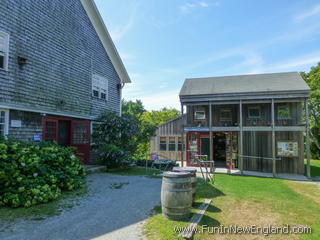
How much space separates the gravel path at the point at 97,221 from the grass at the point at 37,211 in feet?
0.53

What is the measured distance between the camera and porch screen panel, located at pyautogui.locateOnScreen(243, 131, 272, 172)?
43.1 ft

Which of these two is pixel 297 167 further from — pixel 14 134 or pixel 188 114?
pixel 14 134

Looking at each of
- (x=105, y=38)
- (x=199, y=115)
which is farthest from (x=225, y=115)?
(x=105, y=38)

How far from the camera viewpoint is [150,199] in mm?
5426

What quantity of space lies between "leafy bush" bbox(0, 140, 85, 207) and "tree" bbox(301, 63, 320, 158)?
23.3 m

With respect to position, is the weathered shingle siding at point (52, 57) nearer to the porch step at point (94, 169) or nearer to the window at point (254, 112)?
the porch step at point (94, 169)

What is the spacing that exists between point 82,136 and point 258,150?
1080 cm

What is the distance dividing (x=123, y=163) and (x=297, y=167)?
1061 cm

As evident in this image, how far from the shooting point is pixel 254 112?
545 inches

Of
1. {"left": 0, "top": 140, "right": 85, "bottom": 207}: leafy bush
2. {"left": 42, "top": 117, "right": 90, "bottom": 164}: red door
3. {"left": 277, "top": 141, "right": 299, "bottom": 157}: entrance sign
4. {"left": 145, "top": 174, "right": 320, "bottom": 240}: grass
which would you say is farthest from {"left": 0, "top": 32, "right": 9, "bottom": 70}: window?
{"left": 277, "top": 141, "right": 299, "bottom": 157}: entrance sign

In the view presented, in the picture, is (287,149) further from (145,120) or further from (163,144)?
(145,120)

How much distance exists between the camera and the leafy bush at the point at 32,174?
15.5 feet

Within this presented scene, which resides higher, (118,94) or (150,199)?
(118,94)

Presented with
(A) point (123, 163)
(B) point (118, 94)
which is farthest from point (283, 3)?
(A) point (123, 163)
